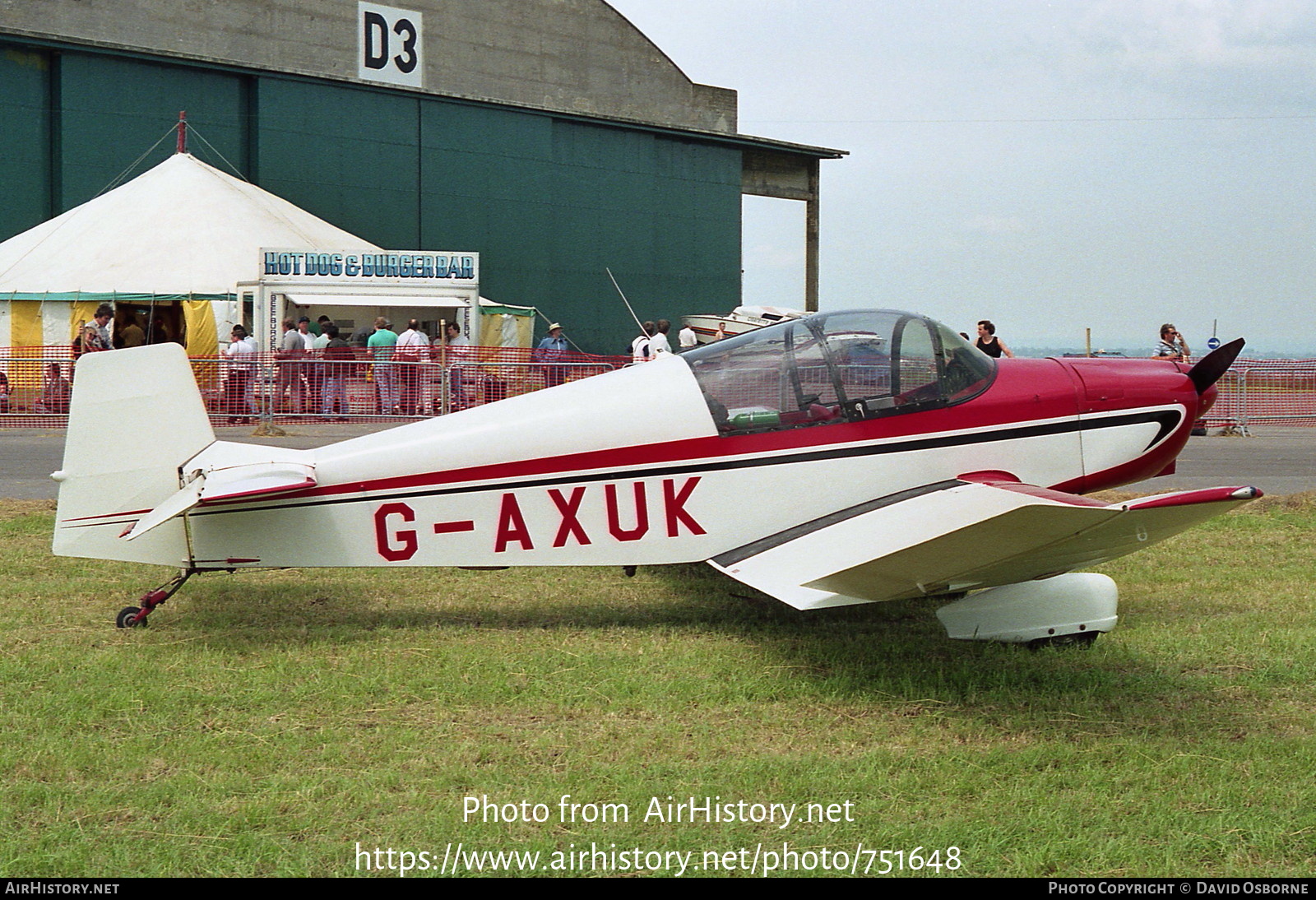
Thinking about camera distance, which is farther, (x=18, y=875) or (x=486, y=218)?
(x=486, y=218)

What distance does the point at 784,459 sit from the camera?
5.84 m

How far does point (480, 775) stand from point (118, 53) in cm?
2804

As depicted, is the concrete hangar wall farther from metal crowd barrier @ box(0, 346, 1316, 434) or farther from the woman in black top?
the woman in black top

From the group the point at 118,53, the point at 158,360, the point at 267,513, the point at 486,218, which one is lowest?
the point at 267,513

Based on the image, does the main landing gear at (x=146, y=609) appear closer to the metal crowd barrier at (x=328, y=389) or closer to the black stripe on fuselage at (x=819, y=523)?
the black stripe on fuselage at (x=819, y=523)

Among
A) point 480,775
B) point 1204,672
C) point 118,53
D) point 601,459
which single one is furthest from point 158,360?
point 118,53

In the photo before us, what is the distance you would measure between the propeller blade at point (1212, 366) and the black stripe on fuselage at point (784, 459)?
0.26 meters

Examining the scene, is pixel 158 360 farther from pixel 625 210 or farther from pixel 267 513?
pixel 625 210

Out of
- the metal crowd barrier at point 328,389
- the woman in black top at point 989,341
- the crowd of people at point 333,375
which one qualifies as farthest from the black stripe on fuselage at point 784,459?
the metal crowd barrier at point 328,389

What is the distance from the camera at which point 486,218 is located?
33.8 meters

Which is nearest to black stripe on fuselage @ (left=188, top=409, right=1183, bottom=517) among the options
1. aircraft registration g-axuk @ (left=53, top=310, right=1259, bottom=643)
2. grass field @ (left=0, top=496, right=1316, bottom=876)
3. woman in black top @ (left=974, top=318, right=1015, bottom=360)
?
aircraft registration g-axuk @ (left=53, top=310, right=1259, bottom=643)

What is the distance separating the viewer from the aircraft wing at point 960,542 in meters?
4.36

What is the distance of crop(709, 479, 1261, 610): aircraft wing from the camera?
4.36m

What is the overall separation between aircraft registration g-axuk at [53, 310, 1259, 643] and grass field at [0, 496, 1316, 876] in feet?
1.48
